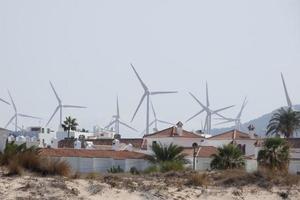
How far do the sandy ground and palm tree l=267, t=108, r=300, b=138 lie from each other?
66.6 m

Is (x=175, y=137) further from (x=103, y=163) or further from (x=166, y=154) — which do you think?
(x=166, y=154)

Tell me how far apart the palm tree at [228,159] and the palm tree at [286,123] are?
137 ft

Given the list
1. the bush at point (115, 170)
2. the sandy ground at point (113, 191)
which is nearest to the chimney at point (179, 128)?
the bush at point (115, 170)

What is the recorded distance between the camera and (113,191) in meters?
26.9

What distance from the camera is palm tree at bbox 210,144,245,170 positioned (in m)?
54.9

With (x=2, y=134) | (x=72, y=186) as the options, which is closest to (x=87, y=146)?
(x=2, y=134)

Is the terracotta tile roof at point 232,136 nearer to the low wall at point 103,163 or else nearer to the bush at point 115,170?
the low wall at point 103,163

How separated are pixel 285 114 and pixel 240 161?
43.8 meters

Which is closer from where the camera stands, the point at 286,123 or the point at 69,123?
the point at 286,123

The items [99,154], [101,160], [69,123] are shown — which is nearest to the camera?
[101,160]

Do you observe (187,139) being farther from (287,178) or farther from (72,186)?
(72,186)

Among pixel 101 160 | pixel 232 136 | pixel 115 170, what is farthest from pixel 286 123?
pixel 115 170

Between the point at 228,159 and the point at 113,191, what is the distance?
30.1 m

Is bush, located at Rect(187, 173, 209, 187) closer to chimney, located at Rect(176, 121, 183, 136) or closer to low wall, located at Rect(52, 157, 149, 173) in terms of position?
low wall, located at Rect(52, 157, 149, 173)
